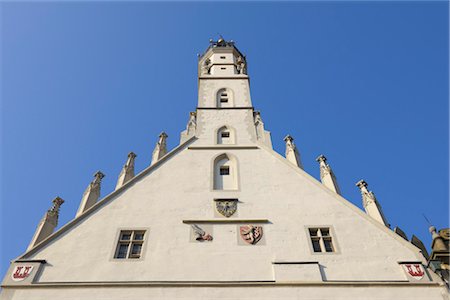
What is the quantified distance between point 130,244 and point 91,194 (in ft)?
11.0

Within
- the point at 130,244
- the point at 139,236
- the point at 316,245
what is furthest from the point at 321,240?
the point at 130,244

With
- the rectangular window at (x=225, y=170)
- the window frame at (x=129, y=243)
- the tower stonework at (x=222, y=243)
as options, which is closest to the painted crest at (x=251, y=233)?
the tower stonework at (x=222, y=243)

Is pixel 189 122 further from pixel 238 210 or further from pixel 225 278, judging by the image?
pixel 225 278

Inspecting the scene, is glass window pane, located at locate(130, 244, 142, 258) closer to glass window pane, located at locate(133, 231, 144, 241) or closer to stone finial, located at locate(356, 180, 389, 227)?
glass window pane, located at locate(133, 231, 144, 241)

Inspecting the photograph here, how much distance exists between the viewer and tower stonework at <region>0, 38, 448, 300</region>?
1126 centimetres

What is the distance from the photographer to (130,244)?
41.4 ft

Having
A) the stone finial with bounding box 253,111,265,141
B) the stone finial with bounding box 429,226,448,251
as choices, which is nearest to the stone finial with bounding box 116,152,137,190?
the stone finial with bounding box 253,111,265,141

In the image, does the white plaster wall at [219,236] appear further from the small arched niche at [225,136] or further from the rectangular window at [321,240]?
the small arched niche at [225,136]

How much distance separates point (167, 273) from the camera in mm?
11633

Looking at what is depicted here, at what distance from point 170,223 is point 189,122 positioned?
25.3 ft

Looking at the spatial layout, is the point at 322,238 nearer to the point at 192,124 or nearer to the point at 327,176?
the point at 327,176

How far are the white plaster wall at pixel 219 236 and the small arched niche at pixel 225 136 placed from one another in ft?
8.92

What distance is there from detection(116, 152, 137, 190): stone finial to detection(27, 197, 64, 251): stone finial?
2.21 meters

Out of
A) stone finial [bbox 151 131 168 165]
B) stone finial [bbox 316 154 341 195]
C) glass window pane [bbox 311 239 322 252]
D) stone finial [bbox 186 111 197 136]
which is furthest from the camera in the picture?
stone finial [bbox 186 111 197 136]
